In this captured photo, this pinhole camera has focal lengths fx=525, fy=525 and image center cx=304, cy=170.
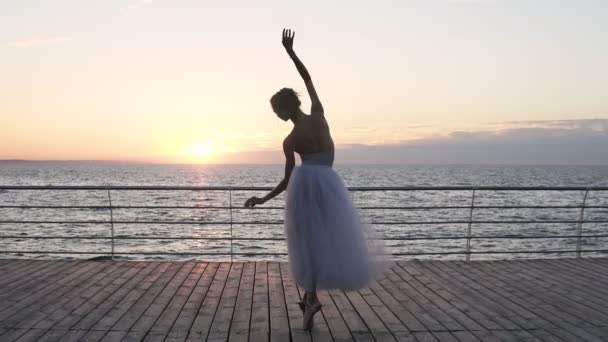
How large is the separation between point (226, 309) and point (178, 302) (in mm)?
479

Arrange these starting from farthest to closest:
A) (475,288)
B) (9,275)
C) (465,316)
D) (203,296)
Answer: (9,275)
(475,288)
(203,296)
(465,316)

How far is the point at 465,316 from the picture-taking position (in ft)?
13.3

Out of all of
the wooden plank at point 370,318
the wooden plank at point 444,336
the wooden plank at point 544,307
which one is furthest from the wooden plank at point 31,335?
the wooden plank at point 544,307

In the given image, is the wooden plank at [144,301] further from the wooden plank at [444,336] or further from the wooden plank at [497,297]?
the wooden plank at [497,297]

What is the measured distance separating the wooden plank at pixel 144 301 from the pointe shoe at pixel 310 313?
125 centimetres

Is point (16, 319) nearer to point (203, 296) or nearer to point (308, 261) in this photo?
point (203, 296)

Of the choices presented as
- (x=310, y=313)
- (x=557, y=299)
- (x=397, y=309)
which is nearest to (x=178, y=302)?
(x=310, y=313)

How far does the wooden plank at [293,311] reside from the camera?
3574mm

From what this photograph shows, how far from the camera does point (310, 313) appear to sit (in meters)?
3.70

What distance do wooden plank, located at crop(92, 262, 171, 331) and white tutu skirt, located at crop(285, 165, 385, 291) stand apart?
4.69 ft

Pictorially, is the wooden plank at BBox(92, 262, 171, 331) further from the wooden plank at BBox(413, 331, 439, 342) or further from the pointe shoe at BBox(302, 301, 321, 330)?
the wooden plank at BBox(413, 331, 439, 342)

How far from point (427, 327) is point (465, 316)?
0.46 m

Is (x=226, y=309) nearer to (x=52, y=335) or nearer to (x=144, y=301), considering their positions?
(x=144, y=301)

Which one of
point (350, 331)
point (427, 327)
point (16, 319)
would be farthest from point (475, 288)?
point (16, 319)
